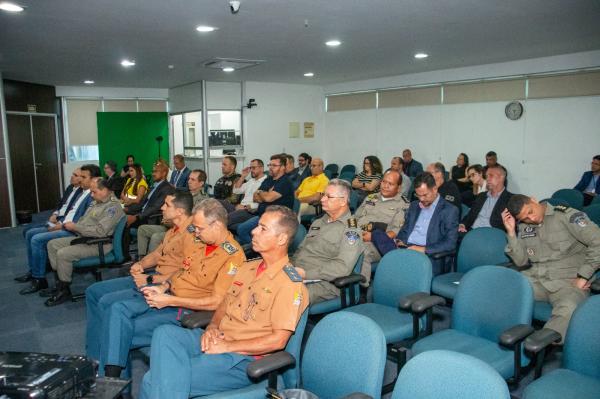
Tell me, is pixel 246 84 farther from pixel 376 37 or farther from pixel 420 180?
pixel 420 180

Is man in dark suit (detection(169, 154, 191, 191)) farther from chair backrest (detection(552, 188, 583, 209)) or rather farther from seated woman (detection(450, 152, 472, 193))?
chair backrest (detection(552, 188, 583, 209))

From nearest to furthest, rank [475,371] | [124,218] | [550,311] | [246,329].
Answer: [475,371]
[246,329]
[550,311]
[124,218]

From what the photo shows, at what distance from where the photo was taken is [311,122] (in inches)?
475

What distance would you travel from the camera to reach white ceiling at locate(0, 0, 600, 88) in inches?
176

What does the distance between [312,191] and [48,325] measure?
4.04 metres

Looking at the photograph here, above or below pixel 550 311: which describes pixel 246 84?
above

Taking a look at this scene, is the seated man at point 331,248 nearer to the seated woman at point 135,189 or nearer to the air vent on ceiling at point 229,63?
the seated woman at point 135,189

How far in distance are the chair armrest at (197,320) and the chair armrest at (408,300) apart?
1081mm

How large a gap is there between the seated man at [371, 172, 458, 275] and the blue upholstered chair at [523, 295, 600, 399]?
1.61m

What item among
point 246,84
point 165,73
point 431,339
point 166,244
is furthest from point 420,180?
point 246,84

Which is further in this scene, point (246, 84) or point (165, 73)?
point (246, 84)

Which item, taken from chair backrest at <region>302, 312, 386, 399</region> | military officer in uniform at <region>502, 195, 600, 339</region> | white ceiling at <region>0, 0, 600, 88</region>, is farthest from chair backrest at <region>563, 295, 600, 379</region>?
white ceiling at <region>0, 0, 600, 88</region>

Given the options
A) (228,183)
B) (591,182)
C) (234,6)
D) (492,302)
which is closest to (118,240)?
(234,6)

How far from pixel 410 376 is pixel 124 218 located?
146 inches
